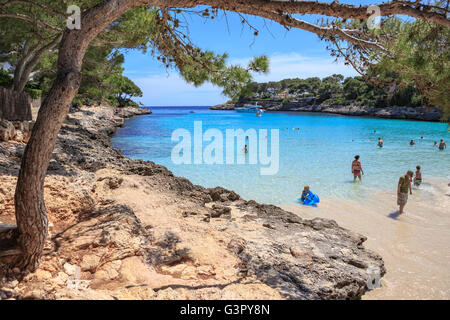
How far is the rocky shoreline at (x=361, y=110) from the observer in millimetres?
48031

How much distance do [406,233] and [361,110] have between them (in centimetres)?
6165

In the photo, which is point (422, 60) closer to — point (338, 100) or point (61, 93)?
point (61, 93)

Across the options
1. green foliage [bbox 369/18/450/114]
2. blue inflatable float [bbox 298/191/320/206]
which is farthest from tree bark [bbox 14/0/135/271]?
blue inflatable float [bbox 298/191/320/206]

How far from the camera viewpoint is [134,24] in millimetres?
6633

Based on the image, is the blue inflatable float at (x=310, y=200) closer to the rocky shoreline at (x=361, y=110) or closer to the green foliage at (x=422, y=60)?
the green foliage at (x=422, y=60)

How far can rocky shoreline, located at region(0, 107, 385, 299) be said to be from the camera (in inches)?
119

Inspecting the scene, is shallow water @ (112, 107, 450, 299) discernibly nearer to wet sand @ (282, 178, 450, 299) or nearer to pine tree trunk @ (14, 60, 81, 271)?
wet sand @ (282, 178, 450, 299)

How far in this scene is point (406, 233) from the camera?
6957 millimetres

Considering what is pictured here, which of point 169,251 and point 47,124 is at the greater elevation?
point 47,124

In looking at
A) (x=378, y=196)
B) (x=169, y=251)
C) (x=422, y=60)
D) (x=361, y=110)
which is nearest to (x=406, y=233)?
(x=378, y=196)

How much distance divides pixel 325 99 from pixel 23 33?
8186cm

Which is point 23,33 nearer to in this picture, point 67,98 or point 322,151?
point 67,98

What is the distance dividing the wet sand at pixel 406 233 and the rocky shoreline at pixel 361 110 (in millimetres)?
17986
